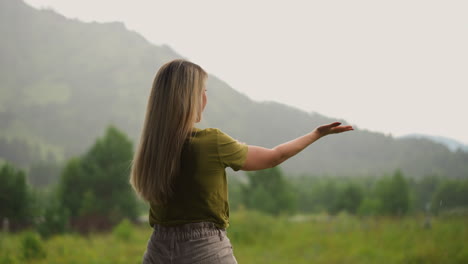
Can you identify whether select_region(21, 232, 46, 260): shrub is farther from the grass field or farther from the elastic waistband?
the elastic waistband

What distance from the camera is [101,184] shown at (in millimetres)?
14930

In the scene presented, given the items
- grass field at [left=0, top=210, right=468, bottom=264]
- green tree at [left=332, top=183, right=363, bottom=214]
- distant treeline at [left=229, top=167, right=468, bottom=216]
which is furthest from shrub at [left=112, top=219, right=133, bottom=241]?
green tree at [left=332, top=183, right=363, bottom=214]

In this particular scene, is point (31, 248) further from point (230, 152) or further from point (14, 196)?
point (14, 196)

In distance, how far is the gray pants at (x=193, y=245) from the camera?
1.60 m

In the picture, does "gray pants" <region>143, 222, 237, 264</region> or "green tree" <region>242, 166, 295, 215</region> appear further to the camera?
"green tree" <region>242, 166, 295, 215</region>

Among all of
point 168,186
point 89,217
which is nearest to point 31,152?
point 89,217

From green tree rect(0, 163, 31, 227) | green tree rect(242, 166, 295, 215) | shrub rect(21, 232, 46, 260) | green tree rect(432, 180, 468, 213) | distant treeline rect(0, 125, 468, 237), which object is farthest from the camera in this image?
green tree rect(242, 166, 295, 215)

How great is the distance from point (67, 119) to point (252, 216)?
118 feet

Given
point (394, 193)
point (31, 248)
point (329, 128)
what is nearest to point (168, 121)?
point (329, 128)

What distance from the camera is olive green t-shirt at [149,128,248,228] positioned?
5.09 ft

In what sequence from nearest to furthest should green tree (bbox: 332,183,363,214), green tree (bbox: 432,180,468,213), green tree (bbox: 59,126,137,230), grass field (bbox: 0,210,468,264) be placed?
1. grass field (bbox: 0,210,468,264)
2. green tree (bbox: 432,180,468,213)
3. green tree (bbox: 59,126,137,230)
4. green tree (bbox: 332,183,363,214)

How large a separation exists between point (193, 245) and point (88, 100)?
46.6 m

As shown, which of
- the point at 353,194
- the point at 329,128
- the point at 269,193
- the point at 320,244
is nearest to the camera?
the point at 329,128

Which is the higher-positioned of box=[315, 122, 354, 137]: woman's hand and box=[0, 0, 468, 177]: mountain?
box=[0, 0, 468, 177]: mountain
